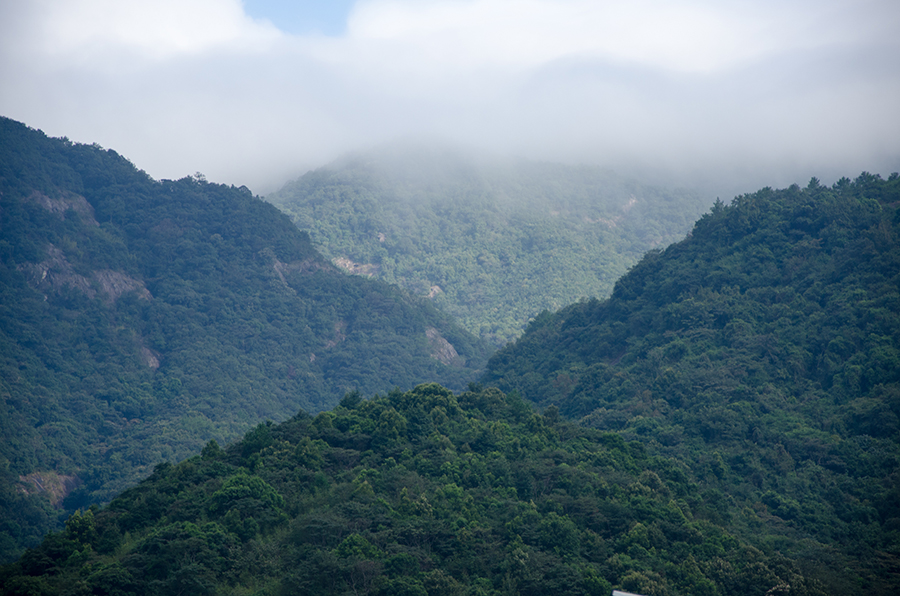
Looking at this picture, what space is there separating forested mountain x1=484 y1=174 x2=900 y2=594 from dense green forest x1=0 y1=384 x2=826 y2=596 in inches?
180

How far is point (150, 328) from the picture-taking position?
90.2 meters

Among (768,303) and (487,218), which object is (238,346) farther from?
(487,218)

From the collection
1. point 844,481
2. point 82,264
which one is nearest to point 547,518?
point 844,481

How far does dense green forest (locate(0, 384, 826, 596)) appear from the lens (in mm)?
33906

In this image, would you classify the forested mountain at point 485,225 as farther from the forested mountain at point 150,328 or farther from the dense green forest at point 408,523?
the dense green forest at point 408,523

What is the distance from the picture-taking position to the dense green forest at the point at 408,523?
111ft

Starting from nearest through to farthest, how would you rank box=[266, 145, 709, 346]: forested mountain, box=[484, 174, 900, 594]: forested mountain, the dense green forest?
the dense green forest → box=[484, 174, 900, 594]: forested mountain → box=[266, 145, 709, 346]: forested mountain

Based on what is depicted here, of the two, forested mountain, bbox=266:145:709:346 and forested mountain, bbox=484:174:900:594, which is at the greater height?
forested mountain, bbox=266:145:709:346

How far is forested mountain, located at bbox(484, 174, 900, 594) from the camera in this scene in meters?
46.1

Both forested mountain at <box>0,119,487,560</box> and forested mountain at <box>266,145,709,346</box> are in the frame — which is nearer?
forested mountain at <box>0,119,487,560</box>

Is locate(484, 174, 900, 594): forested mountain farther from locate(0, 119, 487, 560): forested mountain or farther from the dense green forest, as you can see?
locate(0, 119, 487, 560): forested mountain

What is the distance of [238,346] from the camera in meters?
92.8

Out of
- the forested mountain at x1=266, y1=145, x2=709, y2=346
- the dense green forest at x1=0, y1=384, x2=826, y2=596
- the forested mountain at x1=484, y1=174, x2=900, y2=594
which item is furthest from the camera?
the forested mountain at x1=266, y1=145, x2=709, y2=346

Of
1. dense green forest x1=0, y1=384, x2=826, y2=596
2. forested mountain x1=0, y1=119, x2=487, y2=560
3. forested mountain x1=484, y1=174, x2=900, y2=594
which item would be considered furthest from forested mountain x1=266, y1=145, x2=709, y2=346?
dense green forest x1=0, y1=384, x2=826, y2=596
